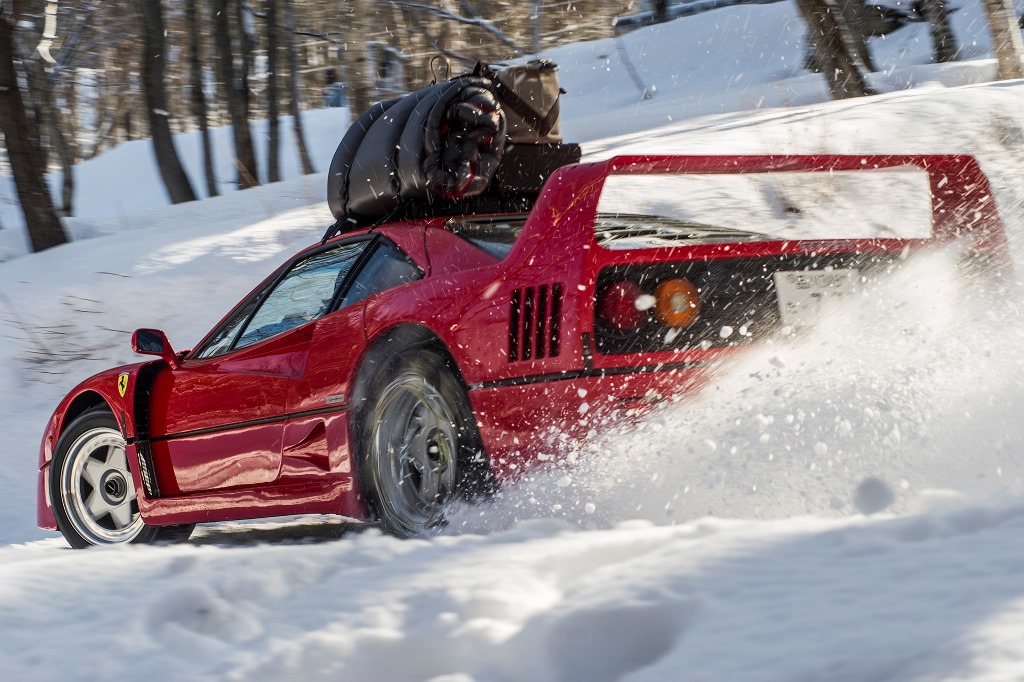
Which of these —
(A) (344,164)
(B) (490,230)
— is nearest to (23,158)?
(A) (344,164)

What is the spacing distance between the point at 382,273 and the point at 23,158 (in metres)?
10.5

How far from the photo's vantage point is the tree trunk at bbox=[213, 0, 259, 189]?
19889 mm

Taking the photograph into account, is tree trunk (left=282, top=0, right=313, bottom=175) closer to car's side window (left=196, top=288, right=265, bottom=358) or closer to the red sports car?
→ the red sports car

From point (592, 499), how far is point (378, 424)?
963 millimetres

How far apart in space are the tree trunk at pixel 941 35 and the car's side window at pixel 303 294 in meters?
16.7

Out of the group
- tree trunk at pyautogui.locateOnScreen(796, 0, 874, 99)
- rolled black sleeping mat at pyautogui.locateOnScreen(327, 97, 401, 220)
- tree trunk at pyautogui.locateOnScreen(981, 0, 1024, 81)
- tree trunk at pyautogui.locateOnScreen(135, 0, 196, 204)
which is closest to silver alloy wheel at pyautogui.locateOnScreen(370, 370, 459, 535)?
rolled black sleeping mat at pyautogui.locateOnScreen(327, 97, 401, 220)

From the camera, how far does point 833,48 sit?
15719 mm

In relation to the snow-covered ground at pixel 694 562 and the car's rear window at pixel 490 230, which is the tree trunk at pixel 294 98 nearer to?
the snow-covered ground at pixel 694 562

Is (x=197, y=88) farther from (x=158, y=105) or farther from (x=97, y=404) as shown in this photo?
(x=97, y=404)

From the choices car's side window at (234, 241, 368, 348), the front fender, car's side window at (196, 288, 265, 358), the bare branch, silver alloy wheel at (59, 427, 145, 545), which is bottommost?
silver alloy wheel at (59, 427, 145, 545)

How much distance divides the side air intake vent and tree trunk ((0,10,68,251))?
10897 mm

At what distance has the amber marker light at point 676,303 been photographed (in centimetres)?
376

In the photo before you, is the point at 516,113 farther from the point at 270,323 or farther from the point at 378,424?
the point at 378,424

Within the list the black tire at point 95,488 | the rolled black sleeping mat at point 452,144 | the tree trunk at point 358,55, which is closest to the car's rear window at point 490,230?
the rolled black sleeping mat at point 452,144
